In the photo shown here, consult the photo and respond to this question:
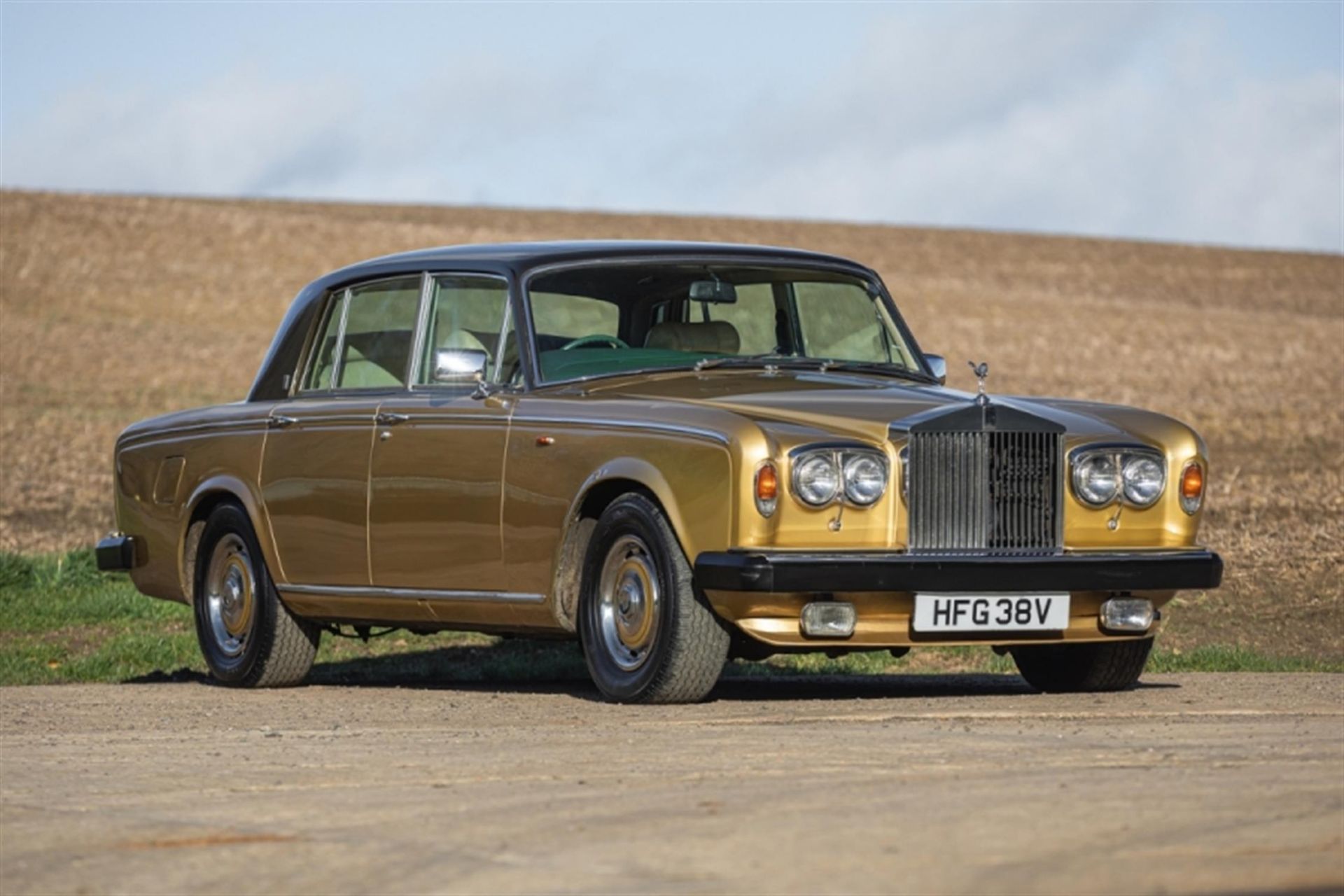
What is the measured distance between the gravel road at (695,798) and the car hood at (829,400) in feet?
3.26

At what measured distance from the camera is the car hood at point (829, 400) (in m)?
8.08

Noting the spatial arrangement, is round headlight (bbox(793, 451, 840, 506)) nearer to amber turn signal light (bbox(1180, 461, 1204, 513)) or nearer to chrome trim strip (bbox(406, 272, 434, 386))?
amber turn signal light (bbox(1180, 461, 1204, 513))

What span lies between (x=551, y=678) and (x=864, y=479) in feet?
11.3

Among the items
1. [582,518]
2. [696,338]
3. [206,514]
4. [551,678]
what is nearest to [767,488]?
[582,518]

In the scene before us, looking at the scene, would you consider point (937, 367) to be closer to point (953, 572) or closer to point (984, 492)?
point (984, 492)

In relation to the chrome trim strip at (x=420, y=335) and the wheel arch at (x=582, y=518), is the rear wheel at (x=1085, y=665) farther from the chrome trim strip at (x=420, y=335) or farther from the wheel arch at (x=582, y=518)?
the chrome trim strip at (x=420, y=335)

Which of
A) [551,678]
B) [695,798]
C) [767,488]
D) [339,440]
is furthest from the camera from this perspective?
[551,678]

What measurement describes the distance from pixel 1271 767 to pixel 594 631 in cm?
299

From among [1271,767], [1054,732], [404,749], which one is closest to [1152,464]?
[1054,732]

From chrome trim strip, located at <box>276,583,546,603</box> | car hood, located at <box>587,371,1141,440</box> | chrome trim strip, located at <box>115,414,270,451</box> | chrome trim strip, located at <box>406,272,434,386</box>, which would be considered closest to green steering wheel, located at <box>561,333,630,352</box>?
car hood, located at <box>587,371,1141,440</box>

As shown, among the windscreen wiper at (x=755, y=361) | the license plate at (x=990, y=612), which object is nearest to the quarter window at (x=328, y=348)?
the windscreen wiper at (x=755, y=361)

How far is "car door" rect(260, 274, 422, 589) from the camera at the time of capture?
31.7ft

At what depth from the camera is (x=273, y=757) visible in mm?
6879

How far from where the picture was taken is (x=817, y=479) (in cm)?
784
